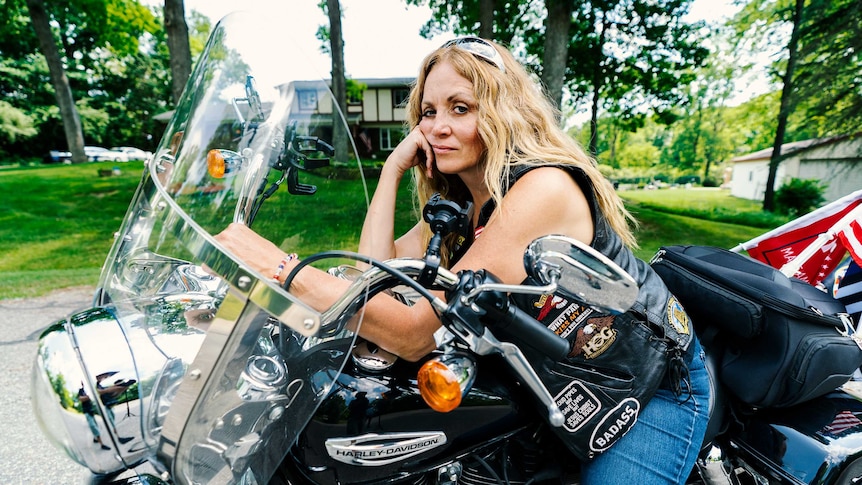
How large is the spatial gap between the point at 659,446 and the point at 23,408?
3416mm

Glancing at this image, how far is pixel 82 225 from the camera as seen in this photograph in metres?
10.1

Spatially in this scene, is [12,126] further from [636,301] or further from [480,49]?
[636,301]

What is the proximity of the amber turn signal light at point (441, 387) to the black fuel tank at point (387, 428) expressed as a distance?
0.15 m

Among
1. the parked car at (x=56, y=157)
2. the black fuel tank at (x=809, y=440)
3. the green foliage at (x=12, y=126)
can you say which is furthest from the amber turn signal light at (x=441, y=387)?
the parked car at (x=56, y=157)

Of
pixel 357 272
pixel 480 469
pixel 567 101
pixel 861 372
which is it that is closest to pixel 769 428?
pixel 861 372

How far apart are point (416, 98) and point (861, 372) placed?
2.10 metres

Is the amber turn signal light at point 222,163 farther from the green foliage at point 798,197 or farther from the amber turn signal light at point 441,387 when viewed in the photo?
the green foliage at point 798,197

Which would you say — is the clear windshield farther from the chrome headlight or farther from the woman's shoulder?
the woman's shoulder

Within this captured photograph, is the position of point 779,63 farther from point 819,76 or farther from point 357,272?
point 357,272

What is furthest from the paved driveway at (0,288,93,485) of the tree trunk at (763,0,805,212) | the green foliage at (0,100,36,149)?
the green foliage at (0,100,36,149)

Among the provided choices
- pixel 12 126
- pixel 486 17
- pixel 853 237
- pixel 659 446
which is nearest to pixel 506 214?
pixel 659 446

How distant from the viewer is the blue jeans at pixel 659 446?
53.5 inches

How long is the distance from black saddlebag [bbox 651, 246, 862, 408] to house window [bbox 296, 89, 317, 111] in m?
1.40

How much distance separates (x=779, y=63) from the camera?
13.5 meters
